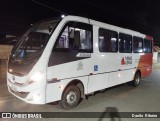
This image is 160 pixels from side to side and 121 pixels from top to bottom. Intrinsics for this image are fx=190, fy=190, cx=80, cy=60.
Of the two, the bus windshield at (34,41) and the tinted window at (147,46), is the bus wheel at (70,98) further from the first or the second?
the tinted window at (147,46)

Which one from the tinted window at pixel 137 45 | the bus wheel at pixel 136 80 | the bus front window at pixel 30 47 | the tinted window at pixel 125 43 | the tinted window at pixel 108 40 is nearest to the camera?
the bus front window at pixel 30 47

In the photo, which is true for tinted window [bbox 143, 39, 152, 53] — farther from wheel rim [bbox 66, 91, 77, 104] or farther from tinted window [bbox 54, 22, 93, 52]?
wheel rim [bbox 66, 91, 77, 104]

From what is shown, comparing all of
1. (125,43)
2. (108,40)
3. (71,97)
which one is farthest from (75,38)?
(125,43)

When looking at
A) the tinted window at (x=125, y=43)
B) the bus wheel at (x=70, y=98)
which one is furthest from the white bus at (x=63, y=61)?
the tinted window at (x=125, y=43)

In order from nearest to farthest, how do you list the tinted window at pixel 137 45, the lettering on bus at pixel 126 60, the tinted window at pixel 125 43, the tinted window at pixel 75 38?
the tinted window at pixel 75 38 → the tinted window at pixel 125 43 → the lettering on bus at pixel 126 60 → the tinted window at pixel 137 45

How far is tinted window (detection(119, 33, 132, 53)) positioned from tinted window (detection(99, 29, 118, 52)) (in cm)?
52

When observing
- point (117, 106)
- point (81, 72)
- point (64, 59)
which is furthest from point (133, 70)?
point (64, 59)

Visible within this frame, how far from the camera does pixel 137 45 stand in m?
10.6

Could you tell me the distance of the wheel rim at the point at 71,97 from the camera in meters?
6.16

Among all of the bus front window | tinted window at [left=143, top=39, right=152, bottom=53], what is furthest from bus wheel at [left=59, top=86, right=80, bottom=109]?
tinted window at [left=143, top=39, right=152, bottom=53]

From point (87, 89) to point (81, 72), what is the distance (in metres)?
0.75

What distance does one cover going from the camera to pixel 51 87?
549 centimetres

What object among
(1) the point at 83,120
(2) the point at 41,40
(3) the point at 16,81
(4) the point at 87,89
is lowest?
(1) the point at 83,120

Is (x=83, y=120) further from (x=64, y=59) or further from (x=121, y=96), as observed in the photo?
(x=121, y=96)
